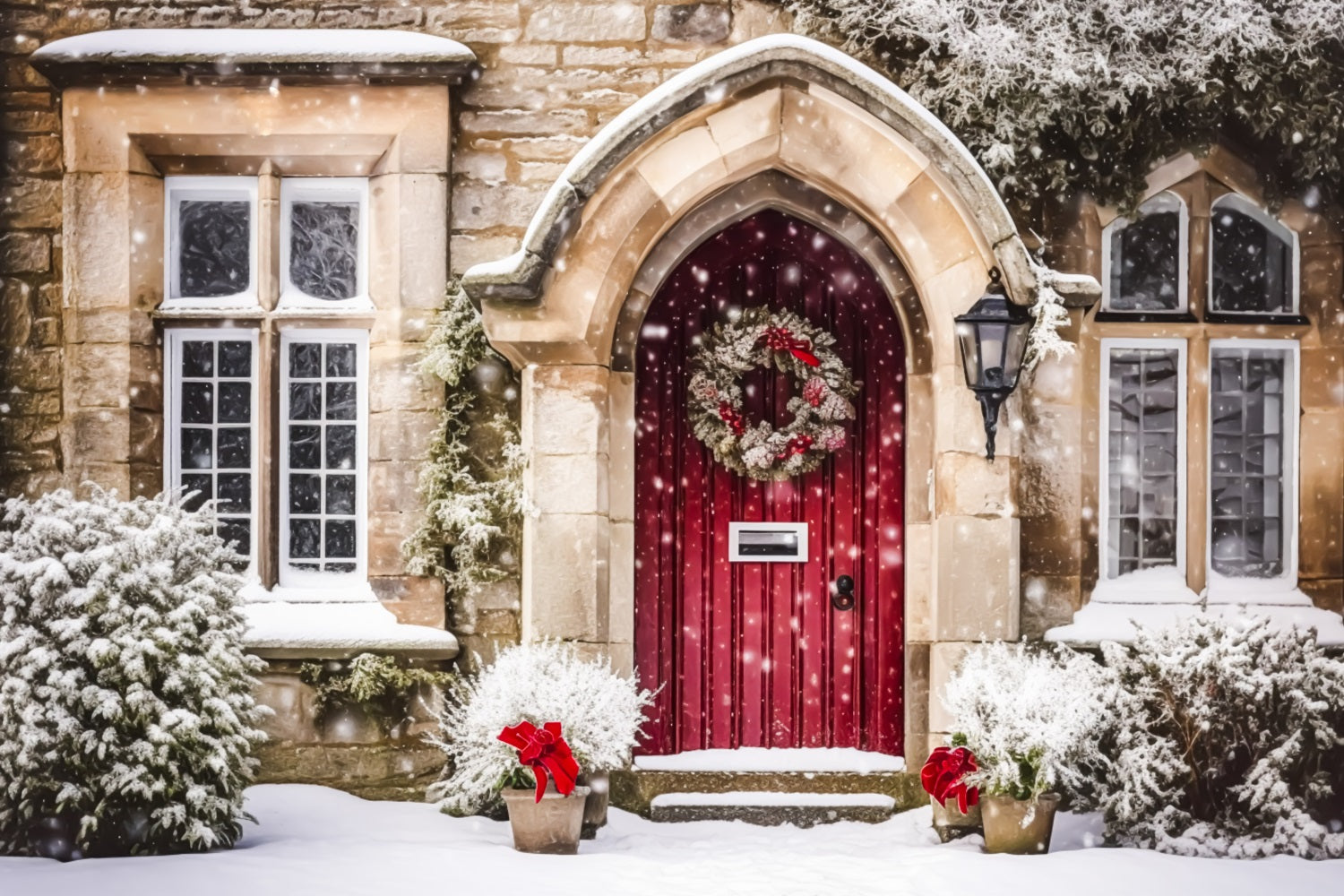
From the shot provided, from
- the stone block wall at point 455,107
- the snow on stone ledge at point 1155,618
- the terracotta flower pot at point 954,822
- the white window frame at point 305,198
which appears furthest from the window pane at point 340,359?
the snow on stone ledge at point 1155,618

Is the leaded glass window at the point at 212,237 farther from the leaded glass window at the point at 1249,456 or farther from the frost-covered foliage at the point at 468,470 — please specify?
the leaded glass window at the point at 1249,456

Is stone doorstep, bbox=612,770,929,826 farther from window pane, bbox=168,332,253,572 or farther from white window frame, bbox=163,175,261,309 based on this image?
white window frame, bbox=163,175,261,309

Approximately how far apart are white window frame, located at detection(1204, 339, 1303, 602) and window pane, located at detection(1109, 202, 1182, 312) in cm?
37

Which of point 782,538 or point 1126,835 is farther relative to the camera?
point 782,538

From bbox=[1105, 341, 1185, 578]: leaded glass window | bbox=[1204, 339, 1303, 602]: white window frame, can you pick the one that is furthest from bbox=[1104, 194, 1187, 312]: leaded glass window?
bbox=[1204, 339, 1303, 602]: white window frame

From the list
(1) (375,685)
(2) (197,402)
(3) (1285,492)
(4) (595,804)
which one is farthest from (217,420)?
(3) (1285,492)

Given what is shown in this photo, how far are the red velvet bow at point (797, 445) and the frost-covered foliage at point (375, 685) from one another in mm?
2012

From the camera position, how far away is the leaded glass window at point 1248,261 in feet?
24.1

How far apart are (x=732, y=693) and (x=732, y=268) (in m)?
2.23

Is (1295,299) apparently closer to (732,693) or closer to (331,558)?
(732,693)

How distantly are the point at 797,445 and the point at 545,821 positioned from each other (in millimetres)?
2319

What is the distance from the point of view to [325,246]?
7.25 m

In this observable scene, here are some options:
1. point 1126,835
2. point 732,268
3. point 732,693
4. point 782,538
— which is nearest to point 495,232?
point 732,268

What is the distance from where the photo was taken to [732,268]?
725 cm
